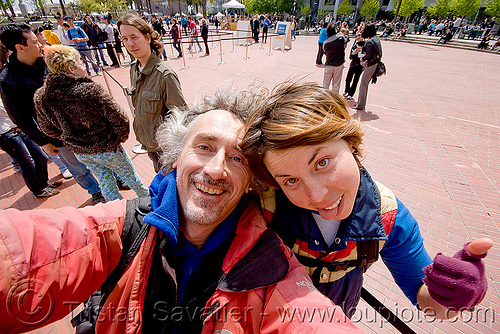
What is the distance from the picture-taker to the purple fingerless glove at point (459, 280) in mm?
1076

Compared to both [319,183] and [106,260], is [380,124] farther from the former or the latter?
[106,260]

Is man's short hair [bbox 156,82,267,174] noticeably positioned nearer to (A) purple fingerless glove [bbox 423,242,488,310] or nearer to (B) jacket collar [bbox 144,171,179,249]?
(B) jacket collar [bbox 144,171,179,249]

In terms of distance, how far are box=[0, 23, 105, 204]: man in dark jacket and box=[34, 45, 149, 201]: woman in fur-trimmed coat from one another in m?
0.48

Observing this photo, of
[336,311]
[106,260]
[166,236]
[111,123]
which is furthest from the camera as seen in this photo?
[111,123]

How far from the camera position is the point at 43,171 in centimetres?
367

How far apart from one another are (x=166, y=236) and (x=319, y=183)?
3.02 ft

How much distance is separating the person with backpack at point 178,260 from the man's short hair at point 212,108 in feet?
0.06

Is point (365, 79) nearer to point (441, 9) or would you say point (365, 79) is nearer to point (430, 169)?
point (430, 169)

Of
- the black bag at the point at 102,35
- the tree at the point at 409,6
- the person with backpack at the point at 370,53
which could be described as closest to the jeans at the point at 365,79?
the person with backpack at the point at 370,53

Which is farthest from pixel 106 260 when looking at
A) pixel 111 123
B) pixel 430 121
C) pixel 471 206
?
pixel 430 121

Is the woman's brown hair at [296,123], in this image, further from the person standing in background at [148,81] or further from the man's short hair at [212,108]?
the person standing in background at [148,81]

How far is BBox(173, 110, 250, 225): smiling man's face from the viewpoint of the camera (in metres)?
1.41

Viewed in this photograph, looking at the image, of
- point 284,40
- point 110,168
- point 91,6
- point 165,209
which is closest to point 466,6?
point 284,40

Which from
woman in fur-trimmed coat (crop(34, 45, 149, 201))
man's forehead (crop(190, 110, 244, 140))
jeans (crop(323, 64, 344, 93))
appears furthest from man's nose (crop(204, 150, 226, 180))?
jeans (crop(323, 64, 344, 93))
